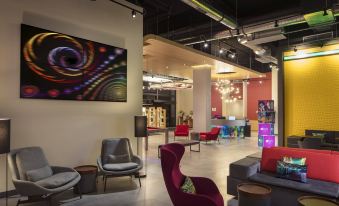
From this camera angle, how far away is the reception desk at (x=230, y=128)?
43.1ft

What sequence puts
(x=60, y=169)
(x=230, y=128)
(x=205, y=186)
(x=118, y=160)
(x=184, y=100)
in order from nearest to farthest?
(x=205, y=186) → (x=60, y=169) → (x=118, y=160) → (x=230, y=128) → (x=184, y=100)

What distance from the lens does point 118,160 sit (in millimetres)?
4988

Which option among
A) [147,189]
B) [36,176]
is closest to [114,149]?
[147,189]

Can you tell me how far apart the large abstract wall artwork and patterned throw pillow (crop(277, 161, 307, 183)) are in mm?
3607

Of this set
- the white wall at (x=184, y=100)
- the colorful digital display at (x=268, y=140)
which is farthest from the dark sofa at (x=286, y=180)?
the white wall at (x=184, y=100)

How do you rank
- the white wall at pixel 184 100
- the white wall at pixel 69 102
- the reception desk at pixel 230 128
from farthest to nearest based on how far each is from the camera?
1. the white wall at pixel 184 100
2. the reception desk at pixel 230 128
3. the white wall at pixel 69 102

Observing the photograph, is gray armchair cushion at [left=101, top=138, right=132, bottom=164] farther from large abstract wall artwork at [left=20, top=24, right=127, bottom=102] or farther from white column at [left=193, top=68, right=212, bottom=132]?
white column at [left=193, top=68, right=212, bottom=132]

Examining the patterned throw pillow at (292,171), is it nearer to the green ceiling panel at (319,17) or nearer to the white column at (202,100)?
the green ceiling panel at (319,17)

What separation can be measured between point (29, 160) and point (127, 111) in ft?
8.00

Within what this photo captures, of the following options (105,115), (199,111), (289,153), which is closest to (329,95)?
(289,153)

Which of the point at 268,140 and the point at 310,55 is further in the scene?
the point at 268,140

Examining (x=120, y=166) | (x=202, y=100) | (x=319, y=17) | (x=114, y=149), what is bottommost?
(x=120, y=166)

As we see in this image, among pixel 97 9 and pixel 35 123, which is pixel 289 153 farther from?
pixel 97 9

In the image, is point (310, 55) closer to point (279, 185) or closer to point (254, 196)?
point (279, 185)
